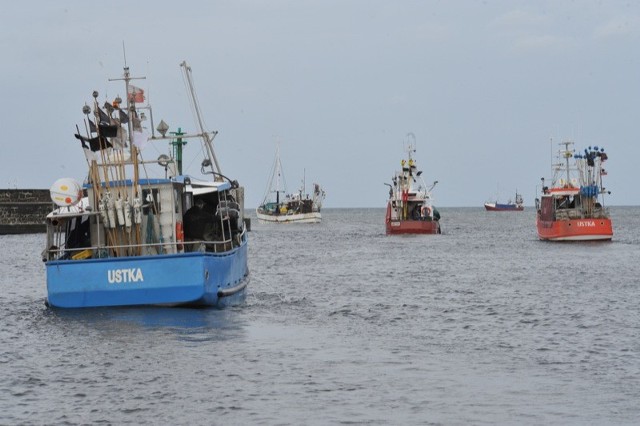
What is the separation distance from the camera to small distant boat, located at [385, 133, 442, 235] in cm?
8169

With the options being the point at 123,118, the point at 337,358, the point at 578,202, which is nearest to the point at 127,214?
the point at 123,118

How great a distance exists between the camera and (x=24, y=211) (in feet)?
297

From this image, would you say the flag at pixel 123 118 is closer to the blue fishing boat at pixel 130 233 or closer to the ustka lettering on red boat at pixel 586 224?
the blue fishing boat at pixel 130 233

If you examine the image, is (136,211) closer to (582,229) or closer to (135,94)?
(135,94)

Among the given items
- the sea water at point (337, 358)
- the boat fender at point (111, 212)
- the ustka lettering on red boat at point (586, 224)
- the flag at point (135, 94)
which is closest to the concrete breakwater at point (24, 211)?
the ustka lettering on red boat at point (586, 224)

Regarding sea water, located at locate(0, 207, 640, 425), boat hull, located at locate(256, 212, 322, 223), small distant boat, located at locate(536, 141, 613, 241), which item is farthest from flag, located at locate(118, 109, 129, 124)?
boat hull, located at locate(256, 212, 322, 223)

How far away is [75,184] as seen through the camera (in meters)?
25.2

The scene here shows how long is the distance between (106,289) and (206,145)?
11.4 m

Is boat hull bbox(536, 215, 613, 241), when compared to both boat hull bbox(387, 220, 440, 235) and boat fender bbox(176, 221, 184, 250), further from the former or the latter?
boat fender bbox(176, 221, 184, 250)

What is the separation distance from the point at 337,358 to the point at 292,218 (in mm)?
130808

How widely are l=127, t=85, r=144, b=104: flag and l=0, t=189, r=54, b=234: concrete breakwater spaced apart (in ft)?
208

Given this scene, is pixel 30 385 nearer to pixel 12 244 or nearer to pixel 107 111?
pixel 107 111

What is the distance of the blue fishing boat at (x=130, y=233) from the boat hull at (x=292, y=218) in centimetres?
12214

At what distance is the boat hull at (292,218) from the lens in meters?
151
